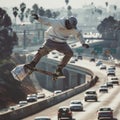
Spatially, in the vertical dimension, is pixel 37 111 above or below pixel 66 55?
below

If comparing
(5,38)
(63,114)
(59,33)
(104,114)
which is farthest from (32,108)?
(5,38)

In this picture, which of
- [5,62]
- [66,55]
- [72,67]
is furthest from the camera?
[72,67]

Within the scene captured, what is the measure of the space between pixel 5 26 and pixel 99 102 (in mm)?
60076

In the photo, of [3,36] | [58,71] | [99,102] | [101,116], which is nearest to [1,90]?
[3,36]

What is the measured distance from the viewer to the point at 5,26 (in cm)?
14688

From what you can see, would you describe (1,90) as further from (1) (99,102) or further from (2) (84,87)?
(1) (99,102)

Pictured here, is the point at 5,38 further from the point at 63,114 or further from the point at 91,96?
the point at 63,114

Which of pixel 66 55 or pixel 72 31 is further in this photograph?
pixel 66 55

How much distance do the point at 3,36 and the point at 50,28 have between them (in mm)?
134508

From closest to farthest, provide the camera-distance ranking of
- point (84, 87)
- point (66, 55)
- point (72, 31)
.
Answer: point (72, 31) → point (66, 55) → point (84, 87)

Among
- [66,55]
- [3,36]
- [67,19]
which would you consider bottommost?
[3,36]

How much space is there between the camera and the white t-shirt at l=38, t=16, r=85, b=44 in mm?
12672

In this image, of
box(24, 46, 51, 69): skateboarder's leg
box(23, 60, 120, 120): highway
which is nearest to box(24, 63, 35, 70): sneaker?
box(24, 46, 51, 69): skateboarder's leg

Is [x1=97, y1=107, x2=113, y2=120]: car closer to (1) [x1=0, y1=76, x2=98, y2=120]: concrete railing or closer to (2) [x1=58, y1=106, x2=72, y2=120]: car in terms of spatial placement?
(2) [x1=58, y1=106, x2=72, y2=120]: car
